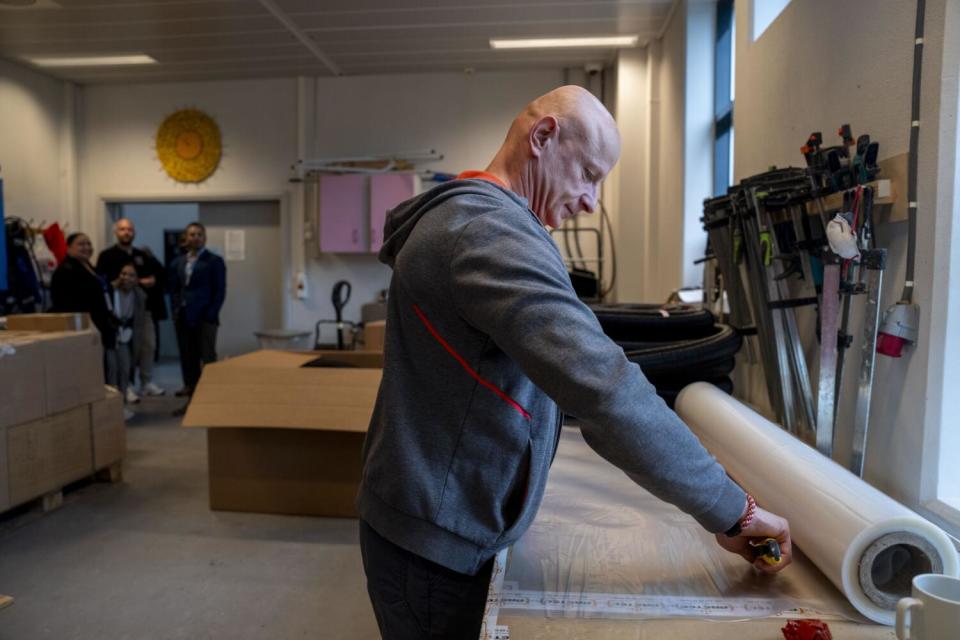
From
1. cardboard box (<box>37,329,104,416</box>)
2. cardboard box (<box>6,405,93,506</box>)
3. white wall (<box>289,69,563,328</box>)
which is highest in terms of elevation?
white wall (<box>289,69,563,328</box>)

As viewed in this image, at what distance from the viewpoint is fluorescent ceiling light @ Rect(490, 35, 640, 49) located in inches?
202

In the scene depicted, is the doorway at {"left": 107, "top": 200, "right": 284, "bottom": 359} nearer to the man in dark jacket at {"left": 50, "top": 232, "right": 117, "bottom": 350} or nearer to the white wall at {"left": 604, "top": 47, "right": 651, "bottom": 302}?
the man in dark jacket at {"left": 50, "top": 232, "right": 117, "bottom": 350}

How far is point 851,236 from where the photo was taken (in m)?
1.41

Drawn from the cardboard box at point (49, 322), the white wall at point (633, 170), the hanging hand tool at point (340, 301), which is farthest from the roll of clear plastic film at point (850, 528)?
the hanging hand tool at point (340, 301)

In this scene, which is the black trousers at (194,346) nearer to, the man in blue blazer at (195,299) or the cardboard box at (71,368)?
the man in blue blazer at (195,299)

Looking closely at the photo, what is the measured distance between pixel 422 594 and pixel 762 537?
49 centimetres

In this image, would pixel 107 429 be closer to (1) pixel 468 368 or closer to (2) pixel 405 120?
(1) pixel 468 368

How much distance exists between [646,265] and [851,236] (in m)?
3.85

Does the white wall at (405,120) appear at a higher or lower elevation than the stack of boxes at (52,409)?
higher

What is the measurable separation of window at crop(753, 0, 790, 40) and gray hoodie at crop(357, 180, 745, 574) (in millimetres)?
2152

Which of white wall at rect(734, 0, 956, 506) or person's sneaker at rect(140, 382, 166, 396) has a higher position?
white wall at rect(734, 0, 956, 506)

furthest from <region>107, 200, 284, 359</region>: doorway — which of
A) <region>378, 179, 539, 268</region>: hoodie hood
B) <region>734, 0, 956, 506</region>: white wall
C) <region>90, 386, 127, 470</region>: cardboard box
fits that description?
<region>378, 179, 539, 268</region>: hoodie hood

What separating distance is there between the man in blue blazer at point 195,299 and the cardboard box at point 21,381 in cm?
219

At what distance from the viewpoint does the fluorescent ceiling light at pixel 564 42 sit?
16.9 feet
